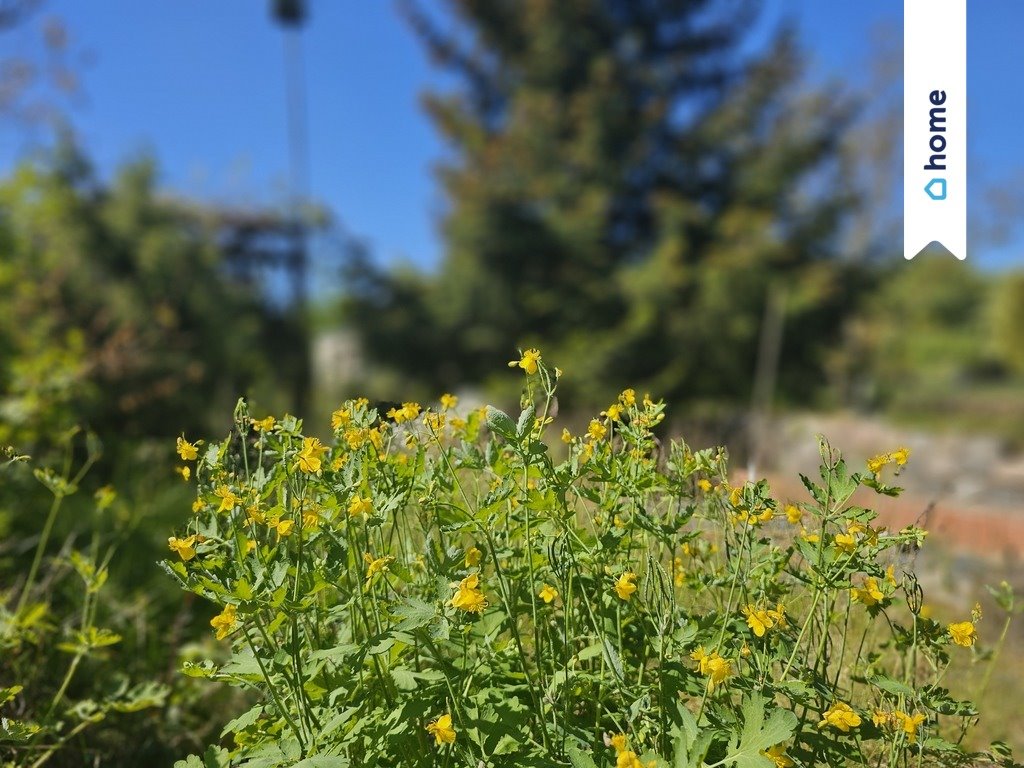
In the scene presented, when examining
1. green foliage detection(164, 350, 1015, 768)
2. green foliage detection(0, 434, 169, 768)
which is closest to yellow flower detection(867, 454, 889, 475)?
green foliage detection(164, 350, 1015, 768)

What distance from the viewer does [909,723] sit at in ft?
3.97

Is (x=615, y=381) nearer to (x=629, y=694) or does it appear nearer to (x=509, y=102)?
(x=509, y=102)

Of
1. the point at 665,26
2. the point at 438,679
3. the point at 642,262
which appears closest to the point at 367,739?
the point at 438,679

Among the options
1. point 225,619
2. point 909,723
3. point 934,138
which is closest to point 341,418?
point 225,619

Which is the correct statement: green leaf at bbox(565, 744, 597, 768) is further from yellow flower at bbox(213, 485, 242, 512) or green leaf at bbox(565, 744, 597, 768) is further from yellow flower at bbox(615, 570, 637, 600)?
yellow flower at bbox(213, 485, 242, 512)

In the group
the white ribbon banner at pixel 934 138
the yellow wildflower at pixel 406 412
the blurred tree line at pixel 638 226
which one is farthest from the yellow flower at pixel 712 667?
the blurred tree line at pixel 638 226

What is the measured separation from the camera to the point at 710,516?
150 centimetres

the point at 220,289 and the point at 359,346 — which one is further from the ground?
the point at 359,346

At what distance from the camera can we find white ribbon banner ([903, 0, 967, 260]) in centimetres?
271

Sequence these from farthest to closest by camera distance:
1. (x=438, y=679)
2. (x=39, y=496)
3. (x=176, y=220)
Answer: (x=176, y=220) → (x=39, y=496) → (x=438, y=679)

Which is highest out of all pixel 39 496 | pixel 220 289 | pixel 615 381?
pixel 615 381

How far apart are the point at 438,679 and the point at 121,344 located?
11.5ft

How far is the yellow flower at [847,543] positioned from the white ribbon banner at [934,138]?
177cm

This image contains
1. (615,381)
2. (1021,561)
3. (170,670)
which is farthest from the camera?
(615,381)
